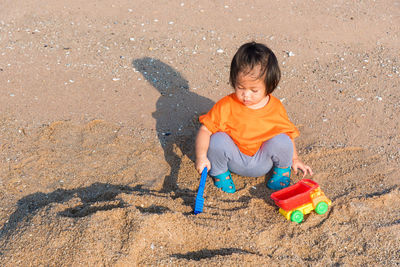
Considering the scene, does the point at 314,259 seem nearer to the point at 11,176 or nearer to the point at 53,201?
the point at 53,201

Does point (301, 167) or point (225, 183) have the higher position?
point (301, 167)

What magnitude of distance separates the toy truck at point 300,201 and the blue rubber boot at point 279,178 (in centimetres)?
26

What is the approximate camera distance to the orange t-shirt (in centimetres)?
288

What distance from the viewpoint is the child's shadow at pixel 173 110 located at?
3443mm

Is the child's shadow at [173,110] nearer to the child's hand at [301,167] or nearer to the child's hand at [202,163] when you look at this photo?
the child's hand at [202,163]

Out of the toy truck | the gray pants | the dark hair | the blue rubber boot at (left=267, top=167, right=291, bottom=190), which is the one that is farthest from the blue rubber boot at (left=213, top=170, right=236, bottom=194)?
the dark hair

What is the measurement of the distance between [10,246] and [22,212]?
0.44 metres

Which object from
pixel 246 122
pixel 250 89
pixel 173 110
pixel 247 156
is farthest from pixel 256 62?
pixel 173 110

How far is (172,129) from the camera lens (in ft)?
12.3

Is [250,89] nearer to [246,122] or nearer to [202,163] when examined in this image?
[246,122]

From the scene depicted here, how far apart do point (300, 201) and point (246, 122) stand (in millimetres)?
637

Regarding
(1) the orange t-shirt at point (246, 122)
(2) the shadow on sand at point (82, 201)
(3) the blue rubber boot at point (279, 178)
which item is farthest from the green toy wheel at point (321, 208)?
(2) the shadow on sand at point (82, 201)

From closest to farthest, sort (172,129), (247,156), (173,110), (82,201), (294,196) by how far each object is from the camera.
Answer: (294,196) → (82,201) → (247,156) → (172,129) → (173,110)

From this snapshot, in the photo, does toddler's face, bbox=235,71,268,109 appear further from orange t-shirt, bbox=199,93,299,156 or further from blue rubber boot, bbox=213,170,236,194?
blue rubber boot, bbox=213,170,236,194
